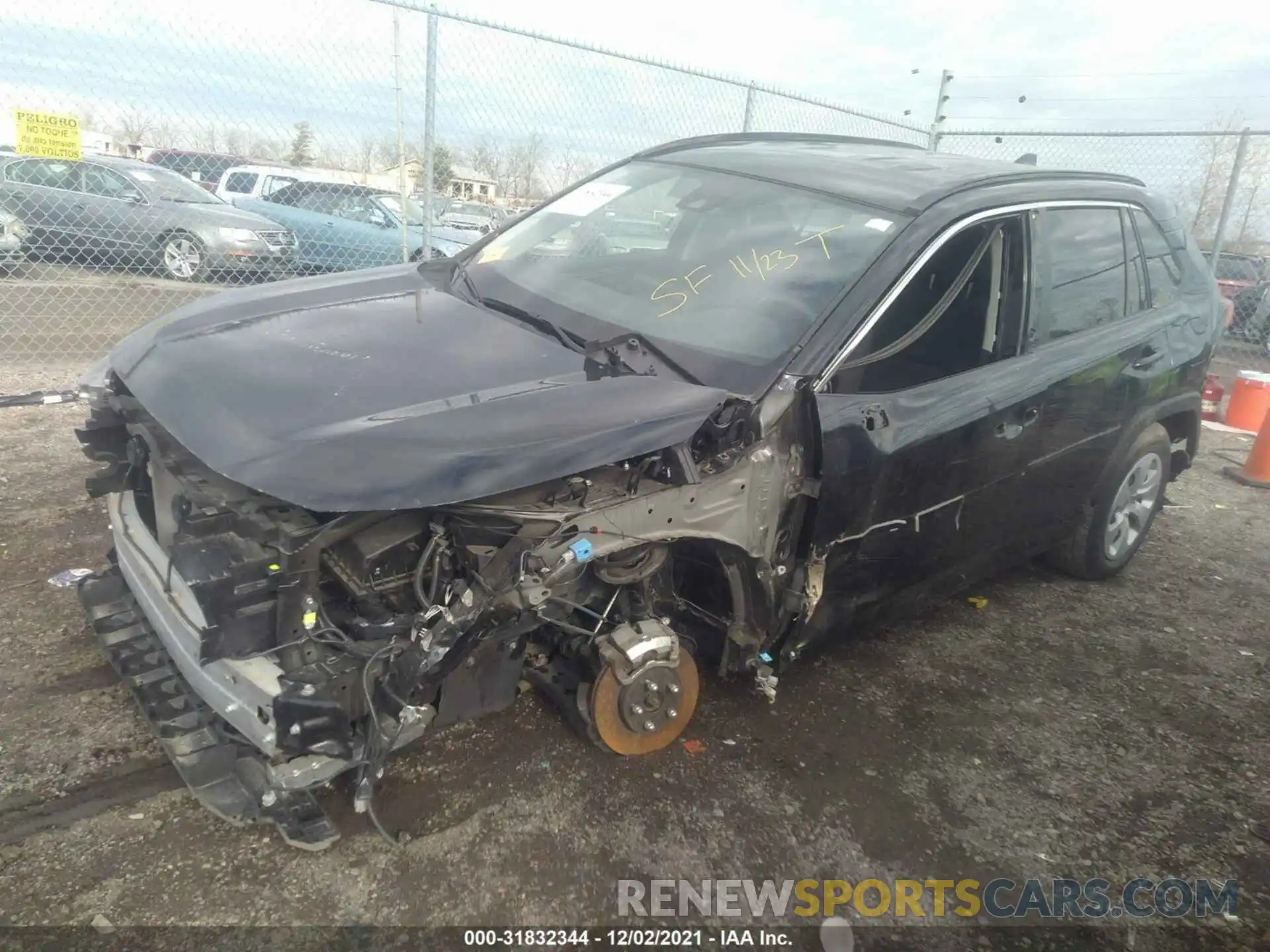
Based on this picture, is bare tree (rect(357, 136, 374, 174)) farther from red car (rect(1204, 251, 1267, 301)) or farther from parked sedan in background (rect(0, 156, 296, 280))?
red car (rect(1204, 251, 1267, 301))

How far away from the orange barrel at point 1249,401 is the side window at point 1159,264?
4919 millimetres

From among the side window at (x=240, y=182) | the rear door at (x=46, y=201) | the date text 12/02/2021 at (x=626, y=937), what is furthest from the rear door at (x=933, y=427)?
the side window at (x=240, y=182)

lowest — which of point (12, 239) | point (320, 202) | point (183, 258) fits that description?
point (183, 258)

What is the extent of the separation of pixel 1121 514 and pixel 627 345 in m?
3.03

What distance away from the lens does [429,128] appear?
20.4 feet

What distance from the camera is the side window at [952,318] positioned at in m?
2.82

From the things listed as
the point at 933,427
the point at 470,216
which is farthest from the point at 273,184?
the point at 933,427

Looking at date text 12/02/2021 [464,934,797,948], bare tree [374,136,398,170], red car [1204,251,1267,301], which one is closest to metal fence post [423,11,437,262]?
bare tree [374,136,398,170]

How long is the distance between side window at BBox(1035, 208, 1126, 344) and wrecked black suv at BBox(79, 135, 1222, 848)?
17 millimetres

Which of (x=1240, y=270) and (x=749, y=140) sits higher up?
(x=749, y=140)

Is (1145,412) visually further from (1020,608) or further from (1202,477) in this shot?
(1202,477)

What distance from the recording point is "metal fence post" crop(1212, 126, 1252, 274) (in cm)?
836

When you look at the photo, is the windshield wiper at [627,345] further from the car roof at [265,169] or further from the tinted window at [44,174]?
the car roof at [265,169]

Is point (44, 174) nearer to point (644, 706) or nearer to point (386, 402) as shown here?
point (386, 402)
